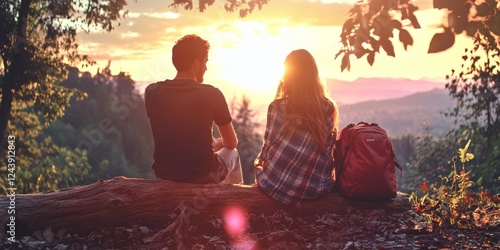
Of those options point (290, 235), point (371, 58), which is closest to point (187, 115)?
point (290, 235)

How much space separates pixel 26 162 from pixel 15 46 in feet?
22.2

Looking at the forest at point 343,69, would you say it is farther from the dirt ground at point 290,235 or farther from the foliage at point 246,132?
the foliage at point 246,132

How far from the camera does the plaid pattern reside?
5.49 m

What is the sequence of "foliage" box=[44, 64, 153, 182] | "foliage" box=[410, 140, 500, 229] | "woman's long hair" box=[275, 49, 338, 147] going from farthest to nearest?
1. "foliage" box=[44, 64, 153, 182]
2. "woman's long hair" box=[275, 49, 338, 147]
3. "foliage" box=[410, 140, 500, 229]

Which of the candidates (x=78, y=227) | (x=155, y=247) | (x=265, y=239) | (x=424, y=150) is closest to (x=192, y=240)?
(x=155, y=247)

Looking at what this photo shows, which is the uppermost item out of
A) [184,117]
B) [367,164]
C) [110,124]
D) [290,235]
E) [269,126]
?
[184,117]

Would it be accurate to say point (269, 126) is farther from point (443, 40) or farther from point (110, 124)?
point (110, 124)

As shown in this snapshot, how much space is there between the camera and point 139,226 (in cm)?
534

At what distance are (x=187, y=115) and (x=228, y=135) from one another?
0.60m

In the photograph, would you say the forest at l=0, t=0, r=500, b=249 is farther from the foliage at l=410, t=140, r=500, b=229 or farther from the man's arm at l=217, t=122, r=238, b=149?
the man's arm at l=217, t=122, r=238, b=149

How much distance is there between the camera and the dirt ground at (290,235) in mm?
4844

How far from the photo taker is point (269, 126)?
566cm

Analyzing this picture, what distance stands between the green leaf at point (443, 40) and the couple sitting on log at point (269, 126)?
2.76 m

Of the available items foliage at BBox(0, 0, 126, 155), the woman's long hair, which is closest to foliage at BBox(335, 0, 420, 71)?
the woman's long hair
